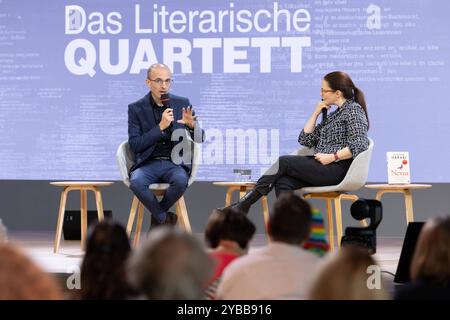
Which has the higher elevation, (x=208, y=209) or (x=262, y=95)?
(x=262, y=95)

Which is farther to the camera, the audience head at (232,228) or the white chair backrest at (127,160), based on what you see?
the white chair backrest at (127,160)

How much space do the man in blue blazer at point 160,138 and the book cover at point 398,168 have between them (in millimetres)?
1337

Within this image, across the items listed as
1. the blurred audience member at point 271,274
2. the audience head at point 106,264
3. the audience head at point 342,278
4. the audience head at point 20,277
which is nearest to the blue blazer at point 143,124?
the blurred audience member at point 271,274

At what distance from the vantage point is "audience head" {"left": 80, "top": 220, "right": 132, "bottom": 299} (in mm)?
2160

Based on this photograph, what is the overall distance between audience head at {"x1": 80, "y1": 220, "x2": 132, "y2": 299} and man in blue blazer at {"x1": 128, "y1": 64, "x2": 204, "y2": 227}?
3.81 metres

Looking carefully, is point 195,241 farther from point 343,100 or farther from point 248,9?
point 248,9

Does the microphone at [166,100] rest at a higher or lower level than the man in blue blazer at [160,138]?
higher

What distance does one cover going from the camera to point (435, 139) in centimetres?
746

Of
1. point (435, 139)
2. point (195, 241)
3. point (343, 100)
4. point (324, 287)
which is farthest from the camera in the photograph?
point (435, 139)

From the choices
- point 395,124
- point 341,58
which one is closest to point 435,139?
point 395,124

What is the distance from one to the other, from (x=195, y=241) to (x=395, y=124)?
5772 millimetres

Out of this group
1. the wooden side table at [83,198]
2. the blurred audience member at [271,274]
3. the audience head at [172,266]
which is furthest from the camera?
the wooden side table at [83,198]

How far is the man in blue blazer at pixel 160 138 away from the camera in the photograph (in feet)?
20.1

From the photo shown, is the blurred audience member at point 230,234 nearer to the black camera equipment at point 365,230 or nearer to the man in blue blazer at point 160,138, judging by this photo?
the black camera equipment at point 365,230
